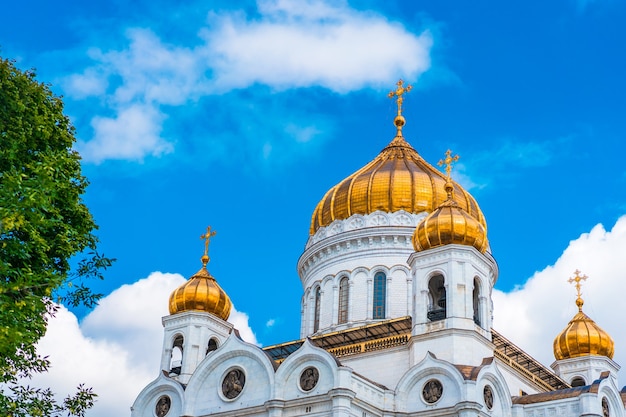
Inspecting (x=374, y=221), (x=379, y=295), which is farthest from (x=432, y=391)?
(x=374, y=221)

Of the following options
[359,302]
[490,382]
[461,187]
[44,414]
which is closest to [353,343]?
[359,302]

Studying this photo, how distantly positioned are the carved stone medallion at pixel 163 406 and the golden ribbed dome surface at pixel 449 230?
9.32m

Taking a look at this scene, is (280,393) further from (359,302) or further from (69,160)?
(69,160)

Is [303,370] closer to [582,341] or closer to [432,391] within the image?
[432,391]

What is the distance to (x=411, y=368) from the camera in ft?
80.2

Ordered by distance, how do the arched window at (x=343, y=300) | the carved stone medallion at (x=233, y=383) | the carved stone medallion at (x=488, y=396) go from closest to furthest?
the carved stone medallion at (x=488, y=396), the carved stone medallion at (x=233, y=383), the arched window at (x=343, y=300)

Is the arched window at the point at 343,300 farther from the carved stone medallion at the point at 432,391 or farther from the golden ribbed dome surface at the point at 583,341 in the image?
the golden ribbed dome surface at the point at 583,341

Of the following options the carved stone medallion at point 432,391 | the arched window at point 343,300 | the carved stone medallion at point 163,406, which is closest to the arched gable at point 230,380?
the carved stone medallion at point 163,406

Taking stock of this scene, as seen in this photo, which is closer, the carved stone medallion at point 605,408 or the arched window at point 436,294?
the carved stone medallion at point 605,408

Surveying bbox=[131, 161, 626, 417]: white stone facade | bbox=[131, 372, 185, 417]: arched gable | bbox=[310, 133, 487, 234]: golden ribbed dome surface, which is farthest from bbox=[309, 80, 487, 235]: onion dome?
bbox=[131, 372, 185, 417]: arched gable

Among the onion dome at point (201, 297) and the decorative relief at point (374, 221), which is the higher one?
the decorative relief at point (374, 221)

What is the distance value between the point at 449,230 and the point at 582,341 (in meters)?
11.5

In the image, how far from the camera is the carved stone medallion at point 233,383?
25.8m

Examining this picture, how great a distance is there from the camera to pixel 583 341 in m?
34.3
